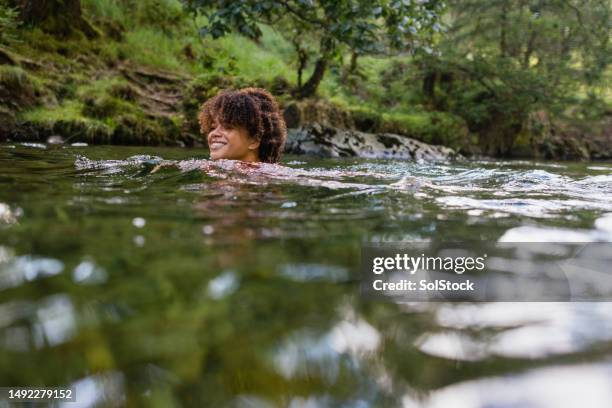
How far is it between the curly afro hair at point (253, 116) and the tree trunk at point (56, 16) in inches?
275

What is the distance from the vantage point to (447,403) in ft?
2.55

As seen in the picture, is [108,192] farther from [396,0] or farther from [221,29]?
[396,0]

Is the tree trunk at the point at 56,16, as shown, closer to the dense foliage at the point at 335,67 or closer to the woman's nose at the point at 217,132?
the dense foliage at the point at 335,67

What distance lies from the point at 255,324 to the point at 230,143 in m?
3.52

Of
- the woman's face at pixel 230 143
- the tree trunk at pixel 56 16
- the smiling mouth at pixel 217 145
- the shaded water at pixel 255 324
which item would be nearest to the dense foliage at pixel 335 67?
the tree trunk at pixel 56 16

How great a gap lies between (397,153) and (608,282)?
27.7 feet

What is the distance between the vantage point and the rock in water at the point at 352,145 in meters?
9.03

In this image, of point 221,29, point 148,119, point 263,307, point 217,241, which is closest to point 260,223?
point 217,241

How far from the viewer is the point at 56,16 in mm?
10016

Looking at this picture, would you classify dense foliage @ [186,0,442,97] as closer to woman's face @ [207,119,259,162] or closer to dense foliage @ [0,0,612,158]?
dense foliage @ [0,0,612,158]

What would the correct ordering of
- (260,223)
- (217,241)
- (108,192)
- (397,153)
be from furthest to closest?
(397,153)
(108,192)
(260,223)
(217,241)

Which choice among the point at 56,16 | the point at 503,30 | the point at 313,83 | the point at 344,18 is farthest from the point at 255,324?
the point at 503,30

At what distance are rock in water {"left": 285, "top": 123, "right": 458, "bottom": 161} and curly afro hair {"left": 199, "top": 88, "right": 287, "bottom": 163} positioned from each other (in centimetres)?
417

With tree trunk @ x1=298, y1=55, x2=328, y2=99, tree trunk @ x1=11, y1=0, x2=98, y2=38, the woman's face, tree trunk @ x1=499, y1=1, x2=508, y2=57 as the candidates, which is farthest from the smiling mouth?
tree trunk @ x1=499, y1=1, x2=508, y2=57
